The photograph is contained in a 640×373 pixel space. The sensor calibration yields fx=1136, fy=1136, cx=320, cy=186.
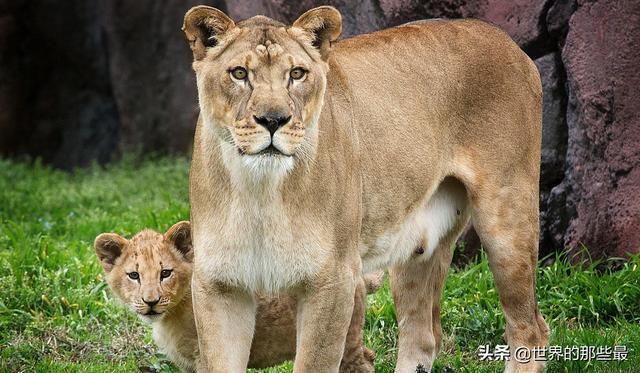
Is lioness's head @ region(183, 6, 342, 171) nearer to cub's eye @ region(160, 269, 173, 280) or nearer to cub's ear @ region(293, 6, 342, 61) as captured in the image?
cub's ear @ region(293, 6, 342, 61)

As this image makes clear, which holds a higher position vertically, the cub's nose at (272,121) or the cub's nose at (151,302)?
the cub's nose at (272,121)

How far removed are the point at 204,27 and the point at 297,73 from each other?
399 millimetres

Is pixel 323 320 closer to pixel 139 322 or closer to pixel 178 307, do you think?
pixel 178 307

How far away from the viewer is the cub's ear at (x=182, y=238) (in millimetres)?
5289

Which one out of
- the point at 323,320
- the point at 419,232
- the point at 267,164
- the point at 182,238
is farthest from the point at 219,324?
the point at 419,232

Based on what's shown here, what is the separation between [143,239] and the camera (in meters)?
5.41

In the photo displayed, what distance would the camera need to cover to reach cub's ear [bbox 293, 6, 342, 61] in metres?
4.25

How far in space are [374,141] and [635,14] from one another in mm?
2093

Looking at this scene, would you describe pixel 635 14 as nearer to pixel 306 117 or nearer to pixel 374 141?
pixel 374 141

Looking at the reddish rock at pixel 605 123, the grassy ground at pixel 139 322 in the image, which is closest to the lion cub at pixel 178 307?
the grassy ground at pixel 139 322

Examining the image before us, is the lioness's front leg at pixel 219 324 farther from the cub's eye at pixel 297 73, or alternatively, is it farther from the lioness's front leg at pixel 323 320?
the cub's eye at pixel 297 73

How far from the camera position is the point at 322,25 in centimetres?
428

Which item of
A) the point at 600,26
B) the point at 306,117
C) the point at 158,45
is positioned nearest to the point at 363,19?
the point at 600,26

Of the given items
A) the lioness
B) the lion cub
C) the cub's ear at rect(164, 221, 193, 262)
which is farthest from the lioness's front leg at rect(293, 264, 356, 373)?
the cub's ear at rect(164, 221, 193, 262)
